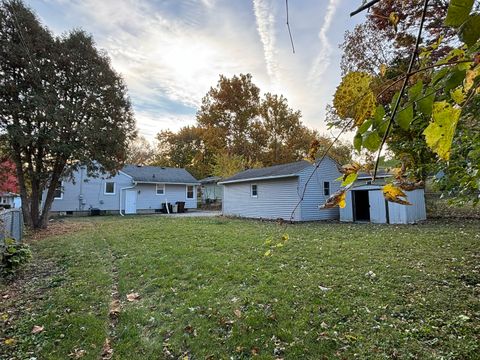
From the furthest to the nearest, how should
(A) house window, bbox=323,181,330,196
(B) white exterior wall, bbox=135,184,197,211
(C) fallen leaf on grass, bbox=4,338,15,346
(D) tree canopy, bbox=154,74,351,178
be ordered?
(D) tree canopy, bbox=154,74,351,178, (B) white exterior wall, bbox=135,184,197,211, (A) house window, bbox=323,181,330,196, (C) fallen leaf on grass, bbox=4,338,15,346

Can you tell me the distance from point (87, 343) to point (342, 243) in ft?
20.8

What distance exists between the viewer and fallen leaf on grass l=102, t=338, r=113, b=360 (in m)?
3.11

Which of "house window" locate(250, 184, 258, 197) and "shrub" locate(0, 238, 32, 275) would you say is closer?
"shrub" locate(0, 238, 32, 275)

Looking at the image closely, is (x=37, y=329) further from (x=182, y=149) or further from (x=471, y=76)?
(x=182, y=149)

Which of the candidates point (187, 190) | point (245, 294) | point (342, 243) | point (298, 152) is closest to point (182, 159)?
point (187, 190)

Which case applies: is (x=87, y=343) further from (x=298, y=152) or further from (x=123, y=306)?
(x=298, y=152)

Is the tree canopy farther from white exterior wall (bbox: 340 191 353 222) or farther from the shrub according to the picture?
the shrub

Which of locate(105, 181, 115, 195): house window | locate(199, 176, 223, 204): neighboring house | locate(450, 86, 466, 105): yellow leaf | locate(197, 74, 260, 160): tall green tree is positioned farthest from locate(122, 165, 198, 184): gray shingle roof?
locate(450, 86, 466, 105): yellow leaf

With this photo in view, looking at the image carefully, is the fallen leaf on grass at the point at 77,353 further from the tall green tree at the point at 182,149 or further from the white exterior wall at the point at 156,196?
the tall green tree at the point at 182,149

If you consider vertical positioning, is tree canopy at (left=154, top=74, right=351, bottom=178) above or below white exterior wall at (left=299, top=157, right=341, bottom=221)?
above

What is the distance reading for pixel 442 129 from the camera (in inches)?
23.8

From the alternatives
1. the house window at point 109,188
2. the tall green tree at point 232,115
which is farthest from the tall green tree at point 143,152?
the house window at point 109,188

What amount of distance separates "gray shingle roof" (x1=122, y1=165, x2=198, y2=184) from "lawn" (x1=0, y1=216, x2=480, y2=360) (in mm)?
16586

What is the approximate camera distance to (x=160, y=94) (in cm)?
1277
